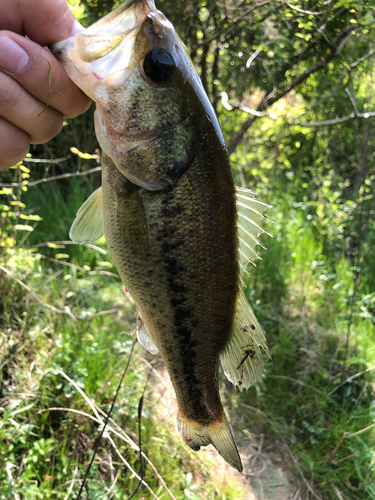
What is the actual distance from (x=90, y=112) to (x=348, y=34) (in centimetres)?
418

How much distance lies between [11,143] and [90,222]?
38cm

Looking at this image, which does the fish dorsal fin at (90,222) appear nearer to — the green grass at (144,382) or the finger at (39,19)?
the finger at (39,19)

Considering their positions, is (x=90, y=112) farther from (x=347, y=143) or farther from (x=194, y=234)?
(x=194, y=234)

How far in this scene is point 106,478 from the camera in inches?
99.7

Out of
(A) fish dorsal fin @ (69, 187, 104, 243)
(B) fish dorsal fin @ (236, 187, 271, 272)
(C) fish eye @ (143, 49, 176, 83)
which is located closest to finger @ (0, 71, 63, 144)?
(A) fish dorsal fin @ (69, 187, 104, 243)

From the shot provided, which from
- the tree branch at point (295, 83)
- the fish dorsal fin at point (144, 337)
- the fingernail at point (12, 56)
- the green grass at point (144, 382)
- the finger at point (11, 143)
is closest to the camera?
the fingernail at point (12, 56)

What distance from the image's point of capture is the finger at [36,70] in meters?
1.09

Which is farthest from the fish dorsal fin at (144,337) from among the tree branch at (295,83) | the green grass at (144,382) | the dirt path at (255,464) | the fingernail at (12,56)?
the tree branch at (295,83)

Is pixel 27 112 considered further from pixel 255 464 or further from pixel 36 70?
pixel 255 464

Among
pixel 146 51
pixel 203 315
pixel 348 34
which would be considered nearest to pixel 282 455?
A: pixel 203 315

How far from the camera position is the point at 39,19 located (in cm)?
115

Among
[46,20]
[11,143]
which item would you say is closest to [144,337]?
[11,143]

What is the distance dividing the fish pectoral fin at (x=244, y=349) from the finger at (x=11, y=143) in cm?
97

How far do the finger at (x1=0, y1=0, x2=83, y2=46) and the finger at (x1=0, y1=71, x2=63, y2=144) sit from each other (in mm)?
193
